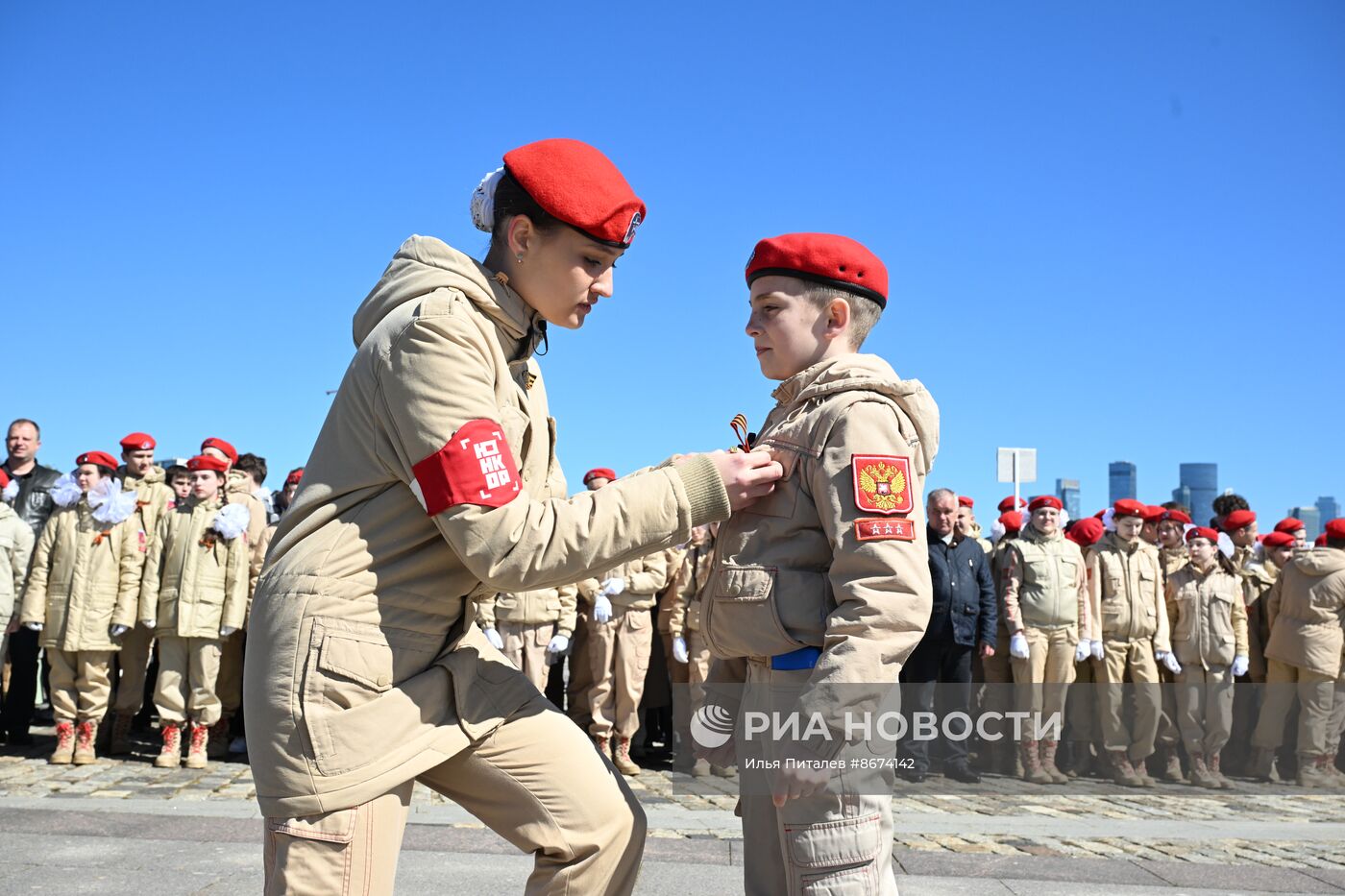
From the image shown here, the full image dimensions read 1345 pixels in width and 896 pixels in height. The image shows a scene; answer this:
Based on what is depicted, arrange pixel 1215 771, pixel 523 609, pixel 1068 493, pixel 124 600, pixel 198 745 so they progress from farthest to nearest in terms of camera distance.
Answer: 1. pixel 1068 493
2. pixel 1215 771
3. pixel 523 609
4. pixel 124 600
5. pixel 198 745

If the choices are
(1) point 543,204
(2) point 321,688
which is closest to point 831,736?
(2) point 321,688

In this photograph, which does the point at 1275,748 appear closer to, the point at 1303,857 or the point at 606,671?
the point at 1303,857

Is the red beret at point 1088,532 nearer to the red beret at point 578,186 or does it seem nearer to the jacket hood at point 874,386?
the jacket hood at point 874,386

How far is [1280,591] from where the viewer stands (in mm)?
11430

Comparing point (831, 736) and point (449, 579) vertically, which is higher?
point (449, 579)

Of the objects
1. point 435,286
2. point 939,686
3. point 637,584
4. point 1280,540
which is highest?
point 1280,540

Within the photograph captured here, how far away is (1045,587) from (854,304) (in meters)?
7.94

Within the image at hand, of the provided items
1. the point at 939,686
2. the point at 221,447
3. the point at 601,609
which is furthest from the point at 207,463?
the point at 939,686

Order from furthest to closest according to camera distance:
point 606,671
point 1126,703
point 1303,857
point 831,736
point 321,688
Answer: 1. point 1126,703
2. point 606,671
3. point 1303,857
4. point 831,736
5. point 321,688

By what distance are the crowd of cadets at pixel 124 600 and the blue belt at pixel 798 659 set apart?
6.50 m

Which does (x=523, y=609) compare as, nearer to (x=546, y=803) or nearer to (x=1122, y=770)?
(x=1122, y=770)

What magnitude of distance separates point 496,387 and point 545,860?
1061 mm

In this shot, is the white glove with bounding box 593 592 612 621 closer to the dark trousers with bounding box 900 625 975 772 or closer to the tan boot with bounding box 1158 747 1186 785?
the dark trousers with bounding box 900 625 975 772

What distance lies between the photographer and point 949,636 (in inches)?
390
